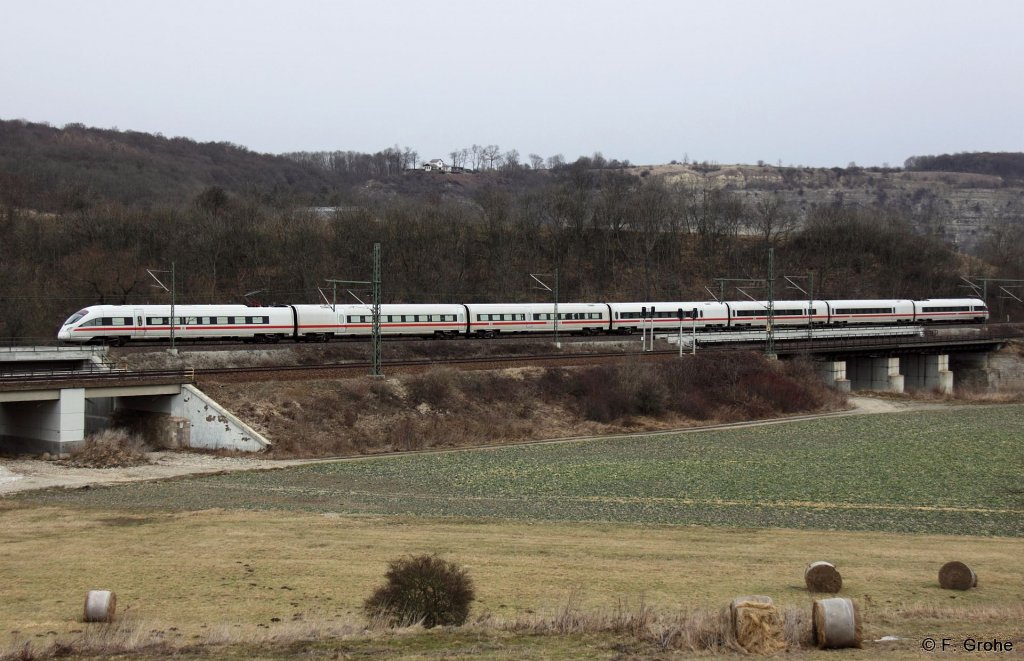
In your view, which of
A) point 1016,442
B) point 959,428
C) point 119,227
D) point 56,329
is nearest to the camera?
point 1016,442

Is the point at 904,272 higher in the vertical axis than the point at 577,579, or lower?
higher

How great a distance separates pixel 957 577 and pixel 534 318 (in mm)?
54312

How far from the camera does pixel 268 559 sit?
21.0 m

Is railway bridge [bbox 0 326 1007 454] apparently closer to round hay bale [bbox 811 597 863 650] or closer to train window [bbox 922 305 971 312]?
round hay bale [bbox 811 597 863 650]

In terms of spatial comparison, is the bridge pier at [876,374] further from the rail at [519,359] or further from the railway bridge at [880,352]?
the rail at [519,359]

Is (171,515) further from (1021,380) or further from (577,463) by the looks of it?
(1021,380)

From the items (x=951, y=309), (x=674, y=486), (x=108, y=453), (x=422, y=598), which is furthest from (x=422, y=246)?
(x=422, y=598)

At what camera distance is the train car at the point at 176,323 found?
2148 inches

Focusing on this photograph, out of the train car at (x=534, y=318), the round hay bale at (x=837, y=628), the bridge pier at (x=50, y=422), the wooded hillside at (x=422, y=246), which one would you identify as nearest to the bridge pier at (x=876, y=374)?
the train car at (x=534, y=318)

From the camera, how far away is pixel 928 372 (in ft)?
272

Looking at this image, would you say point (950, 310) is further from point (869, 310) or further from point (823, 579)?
point (823, 579)

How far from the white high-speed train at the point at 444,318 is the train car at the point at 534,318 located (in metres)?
0.08

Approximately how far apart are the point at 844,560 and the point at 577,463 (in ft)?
66.7

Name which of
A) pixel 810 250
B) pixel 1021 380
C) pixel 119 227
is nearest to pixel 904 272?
pixel 810 250
